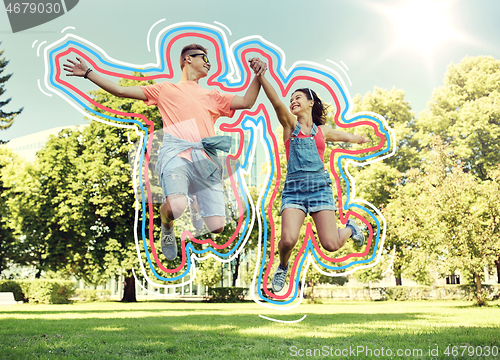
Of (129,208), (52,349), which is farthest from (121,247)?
(52,349)

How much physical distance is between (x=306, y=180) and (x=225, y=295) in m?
22.3

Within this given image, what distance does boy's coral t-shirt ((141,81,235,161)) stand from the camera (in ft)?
16.5

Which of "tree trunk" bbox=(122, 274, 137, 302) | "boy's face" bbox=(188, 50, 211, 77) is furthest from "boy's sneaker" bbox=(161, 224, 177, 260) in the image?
"tree trunk" bbox=(122, 274, 137, 302)

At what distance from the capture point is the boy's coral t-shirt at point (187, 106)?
504cm

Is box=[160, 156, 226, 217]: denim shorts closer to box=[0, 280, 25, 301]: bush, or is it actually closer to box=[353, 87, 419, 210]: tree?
box=[353, 87, 419, 210]: tree

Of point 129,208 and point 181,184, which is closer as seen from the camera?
point 181,184

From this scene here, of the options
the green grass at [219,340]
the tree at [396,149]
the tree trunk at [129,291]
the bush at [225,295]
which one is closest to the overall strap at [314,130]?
the green grass at [219,340]

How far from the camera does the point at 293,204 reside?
525 cm

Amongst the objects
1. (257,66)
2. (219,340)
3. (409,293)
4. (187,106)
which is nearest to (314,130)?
(257,66)

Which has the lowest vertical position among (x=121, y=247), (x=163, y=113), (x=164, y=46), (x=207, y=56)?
(x=121, y=247)

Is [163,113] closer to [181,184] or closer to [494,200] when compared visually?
[181,184]

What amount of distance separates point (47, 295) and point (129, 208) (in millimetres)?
8748

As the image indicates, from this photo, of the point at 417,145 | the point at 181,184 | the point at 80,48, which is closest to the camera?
the point at 181,184

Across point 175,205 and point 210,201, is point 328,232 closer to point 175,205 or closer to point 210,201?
point 210,201
